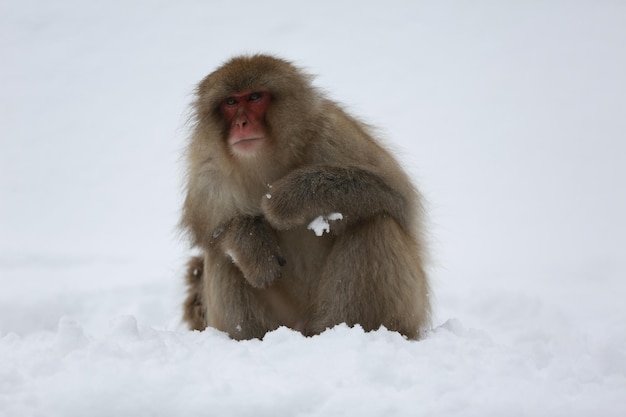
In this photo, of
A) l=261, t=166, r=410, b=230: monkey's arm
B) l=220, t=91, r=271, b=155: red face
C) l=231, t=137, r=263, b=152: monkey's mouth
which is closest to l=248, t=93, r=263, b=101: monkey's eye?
l=220, t=91, r=271, b=155: red face

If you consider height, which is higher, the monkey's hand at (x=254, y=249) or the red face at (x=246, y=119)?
the red face at (x=246, y=119)

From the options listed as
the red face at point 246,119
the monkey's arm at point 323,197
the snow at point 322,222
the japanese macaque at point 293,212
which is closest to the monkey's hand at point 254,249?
the japanese macaque at point 293,212

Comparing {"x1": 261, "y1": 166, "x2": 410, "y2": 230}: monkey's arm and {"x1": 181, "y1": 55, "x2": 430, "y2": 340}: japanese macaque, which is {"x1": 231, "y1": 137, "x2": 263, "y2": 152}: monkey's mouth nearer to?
{"x1": 181, "y1": 55, "x2": 430, "y2": 340}: japanese macaque

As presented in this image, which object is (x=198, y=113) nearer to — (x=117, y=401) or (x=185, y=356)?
(x=185, y=356)

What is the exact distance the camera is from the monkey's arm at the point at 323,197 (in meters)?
4.04

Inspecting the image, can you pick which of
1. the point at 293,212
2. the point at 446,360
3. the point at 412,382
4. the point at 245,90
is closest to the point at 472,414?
the point at 412,382

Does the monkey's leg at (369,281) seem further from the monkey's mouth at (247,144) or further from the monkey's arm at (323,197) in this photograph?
the monkey's mouth at (247,144)

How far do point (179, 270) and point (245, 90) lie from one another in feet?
6.20

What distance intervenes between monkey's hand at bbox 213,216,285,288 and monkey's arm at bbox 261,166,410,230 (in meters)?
0.14

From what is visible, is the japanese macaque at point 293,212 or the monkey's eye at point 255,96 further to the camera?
the monkey's eye at point 255,96

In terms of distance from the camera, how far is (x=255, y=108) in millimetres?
4180

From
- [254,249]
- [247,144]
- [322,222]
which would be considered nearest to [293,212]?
[322,222]

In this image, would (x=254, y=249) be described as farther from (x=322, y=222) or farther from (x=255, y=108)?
(x=255, y=108)

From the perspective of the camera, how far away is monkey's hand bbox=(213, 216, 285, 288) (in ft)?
13.7
